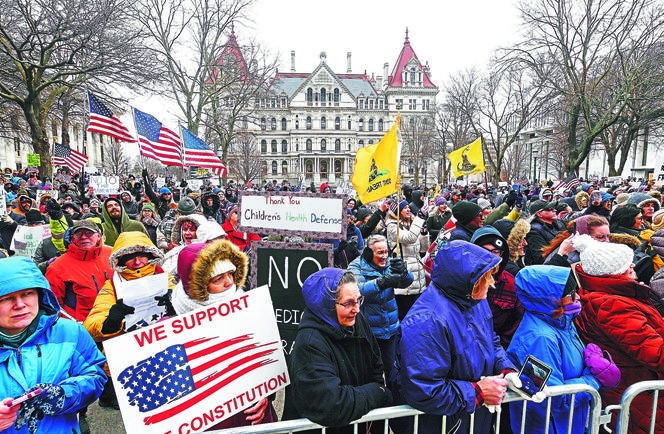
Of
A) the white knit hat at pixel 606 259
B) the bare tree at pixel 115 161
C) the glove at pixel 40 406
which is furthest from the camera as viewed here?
the bare tree at pixel 115 161

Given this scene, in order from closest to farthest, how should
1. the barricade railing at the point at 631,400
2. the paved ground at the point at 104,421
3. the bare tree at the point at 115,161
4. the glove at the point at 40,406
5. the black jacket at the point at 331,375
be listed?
the glove at the point at 40,406
the black jacket at the point at 331,375
the barricade railing at the point at 631,400
the paved ground at the point at 104,421
the bare tree at the point at 115,161

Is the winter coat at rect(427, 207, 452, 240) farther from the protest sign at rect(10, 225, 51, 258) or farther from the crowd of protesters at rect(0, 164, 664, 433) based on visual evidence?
the protest sign at rect(10, 225, 51, 258)

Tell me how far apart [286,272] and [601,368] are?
2.59 m

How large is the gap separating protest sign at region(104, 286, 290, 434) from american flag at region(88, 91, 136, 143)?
814cm

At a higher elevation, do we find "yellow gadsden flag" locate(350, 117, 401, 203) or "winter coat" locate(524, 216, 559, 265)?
"yellow gadsden flag" locate(350, 117, 401, 203)

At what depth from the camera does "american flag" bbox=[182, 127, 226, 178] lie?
9.16 meters

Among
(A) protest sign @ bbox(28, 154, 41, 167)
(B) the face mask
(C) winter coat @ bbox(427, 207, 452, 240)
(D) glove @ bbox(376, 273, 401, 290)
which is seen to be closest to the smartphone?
(B) the face mask

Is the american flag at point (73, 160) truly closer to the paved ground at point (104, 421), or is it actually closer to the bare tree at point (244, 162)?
the paved ground at point (104, 421)

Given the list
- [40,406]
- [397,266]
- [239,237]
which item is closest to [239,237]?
[239,237]

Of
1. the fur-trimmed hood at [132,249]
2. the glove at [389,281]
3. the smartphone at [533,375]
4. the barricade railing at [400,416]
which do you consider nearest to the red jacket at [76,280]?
the fur-trimmed hood at [132,249]

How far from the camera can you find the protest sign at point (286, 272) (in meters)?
3.71

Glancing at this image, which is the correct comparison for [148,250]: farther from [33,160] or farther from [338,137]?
[338,137]

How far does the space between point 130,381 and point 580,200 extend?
30.9 feet

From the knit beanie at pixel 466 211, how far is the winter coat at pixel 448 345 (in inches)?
92.4
